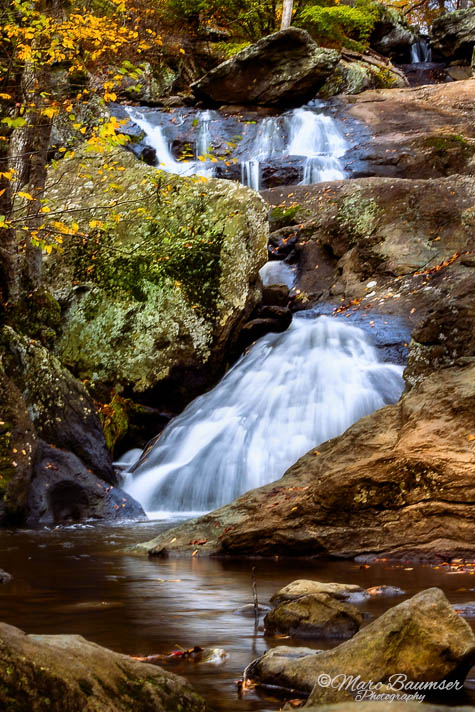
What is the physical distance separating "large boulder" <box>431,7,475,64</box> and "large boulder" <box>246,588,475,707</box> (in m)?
31.5

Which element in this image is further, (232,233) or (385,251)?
(385,251)

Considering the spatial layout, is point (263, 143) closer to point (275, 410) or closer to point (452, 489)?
→ point (275, 410)

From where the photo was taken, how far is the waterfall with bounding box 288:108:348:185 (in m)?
18.9

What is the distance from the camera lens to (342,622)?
3434 millimetres

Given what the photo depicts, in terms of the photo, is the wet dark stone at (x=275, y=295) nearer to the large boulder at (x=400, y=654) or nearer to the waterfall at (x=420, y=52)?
the large boulder at (x=400, y=654)

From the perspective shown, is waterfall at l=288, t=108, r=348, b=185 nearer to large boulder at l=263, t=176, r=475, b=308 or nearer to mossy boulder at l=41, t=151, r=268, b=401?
large boulder at l=263, t=176, r=475, b=308

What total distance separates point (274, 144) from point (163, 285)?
32.5 ft

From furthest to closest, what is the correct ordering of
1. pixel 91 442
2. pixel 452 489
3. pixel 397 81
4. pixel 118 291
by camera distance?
1. pixel 397 81
2. pixel 118 291
3. pixel 91 442
4. pixel 452 489

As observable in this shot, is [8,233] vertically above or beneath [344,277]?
above

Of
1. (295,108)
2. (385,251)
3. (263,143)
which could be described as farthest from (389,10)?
(385,251)

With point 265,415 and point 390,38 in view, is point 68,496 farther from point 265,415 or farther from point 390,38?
point 390,38

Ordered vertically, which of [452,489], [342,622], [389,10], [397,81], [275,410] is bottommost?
[275,410]

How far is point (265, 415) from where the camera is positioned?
1077 centimetres

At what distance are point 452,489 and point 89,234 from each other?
810 cm
